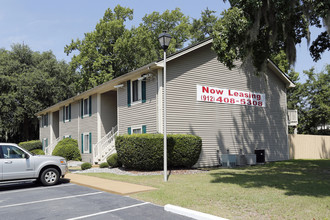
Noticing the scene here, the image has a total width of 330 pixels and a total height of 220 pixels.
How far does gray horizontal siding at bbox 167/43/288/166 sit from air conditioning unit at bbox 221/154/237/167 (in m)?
0.48

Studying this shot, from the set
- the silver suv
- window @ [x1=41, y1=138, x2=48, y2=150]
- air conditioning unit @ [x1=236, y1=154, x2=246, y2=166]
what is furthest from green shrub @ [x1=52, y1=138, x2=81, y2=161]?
the silver suv

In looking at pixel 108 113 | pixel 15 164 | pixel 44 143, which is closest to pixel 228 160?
pixel 108 113

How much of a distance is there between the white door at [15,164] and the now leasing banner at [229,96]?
10.1m

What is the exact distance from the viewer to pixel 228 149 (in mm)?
19203

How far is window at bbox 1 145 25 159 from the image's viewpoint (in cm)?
1122

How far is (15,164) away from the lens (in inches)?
441

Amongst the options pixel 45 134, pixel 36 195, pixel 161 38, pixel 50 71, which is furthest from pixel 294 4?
pixel 50 71

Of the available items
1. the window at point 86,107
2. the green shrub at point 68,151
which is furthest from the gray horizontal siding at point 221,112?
the green shrub at point 68,151

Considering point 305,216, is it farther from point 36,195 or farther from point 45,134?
point 45,134

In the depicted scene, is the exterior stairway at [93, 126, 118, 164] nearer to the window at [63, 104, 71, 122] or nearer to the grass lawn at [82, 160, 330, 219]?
the window at [63, 104, 71, 122]

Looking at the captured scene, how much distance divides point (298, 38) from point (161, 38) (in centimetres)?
668

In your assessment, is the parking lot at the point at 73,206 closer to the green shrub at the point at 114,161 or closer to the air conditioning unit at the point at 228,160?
the green shrub at the point at 114,161

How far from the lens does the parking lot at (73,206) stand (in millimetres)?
7098

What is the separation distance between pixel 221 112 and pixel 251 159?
3601mm
